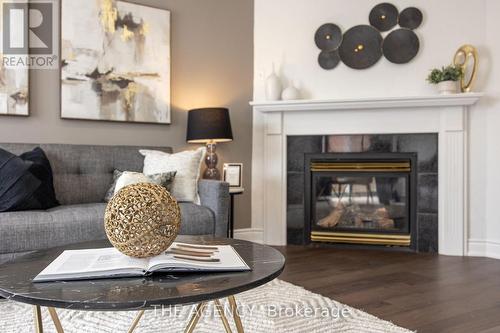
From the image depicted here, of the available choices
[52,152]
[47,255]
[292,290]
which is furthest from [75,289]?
[52,152]

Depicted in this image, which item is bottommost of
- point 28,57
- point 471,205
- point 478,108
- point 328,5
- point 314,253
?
point 314,253

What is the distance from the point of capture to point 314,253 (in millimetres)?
3170

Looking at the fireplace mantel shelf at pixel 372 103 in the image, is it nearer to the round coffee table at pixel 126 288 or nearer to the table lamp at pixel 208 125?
the table lamp at pixel 208 125

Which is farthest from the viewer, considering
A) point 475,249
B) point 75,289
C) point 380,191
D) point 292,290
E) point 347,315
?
point 380,191

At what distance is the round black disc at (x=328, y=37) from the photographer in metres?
3.42

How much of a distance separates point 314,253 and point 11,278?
251cm

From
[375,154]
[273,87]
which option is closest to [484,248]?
[375,154]

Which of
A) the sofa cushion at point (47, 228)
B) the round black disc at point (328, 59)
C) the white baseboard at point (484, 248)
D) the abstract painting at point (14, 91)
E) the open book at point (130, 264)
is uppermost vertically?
the round black disc at point (328, 59)

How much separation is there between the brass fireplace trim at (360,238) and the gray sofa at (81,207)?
1.29m

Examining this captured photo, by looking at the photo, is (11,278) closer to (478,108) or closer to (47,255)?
(47,255)

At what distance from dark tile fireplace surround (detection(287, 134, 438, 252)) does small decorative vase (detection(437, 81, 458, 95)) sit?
37cm

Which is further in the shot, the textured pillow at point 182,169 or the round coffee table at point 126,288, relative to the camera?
the textured pillow at point 182,169

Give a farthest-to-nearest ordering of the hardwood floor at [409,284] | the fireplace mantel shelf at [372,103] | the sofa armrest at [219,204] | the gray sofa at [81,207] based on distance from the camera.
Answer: the fireplace mantel shelf at [372,103], the sofa armrest at [219,204], the gray sofa at [81,207], the hardwood floor at [409,284]

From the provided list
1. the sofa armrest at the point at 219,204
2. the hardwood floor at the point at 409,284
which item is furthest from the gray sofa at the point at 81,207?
the hardwood floor at the point at 409,284
